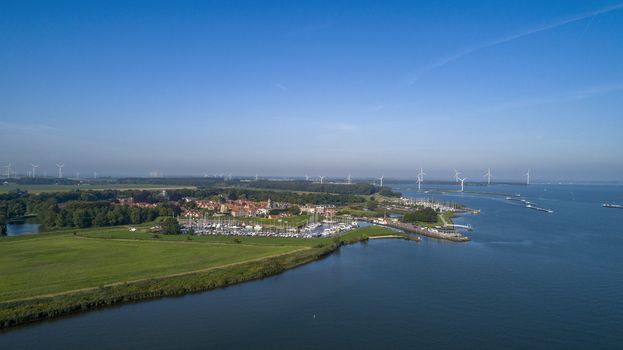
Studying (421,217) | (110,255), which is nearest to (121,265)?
(110,255)

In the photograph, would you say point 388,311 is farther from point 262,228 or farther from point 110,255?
point 262,228

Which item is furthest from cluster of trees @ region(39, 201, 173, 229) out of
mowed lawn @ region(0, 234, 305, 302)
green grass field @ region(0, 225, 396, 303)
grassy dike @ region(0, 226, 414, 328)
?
mowed lawn @ region(0, 234, 305, 302)

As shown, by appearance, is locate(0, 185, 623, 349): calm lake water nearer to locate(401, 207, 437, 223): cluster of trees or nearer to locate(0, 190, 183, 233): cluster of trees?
locate(401, 207, 437, 223): cluster of trees

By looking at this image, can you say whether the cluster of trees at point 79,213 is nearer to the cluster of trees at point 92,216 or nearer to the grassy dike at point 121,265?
the cluster of trees at point 92,216

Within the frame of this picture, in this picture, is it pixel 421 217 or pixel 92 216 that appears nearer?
pixel 92 216

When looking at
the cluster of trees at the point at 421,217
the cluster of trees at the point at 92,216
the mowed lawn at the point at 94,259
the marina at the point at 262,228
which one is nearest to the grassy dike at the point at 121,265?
the mowed lawn at the point at 94,259
